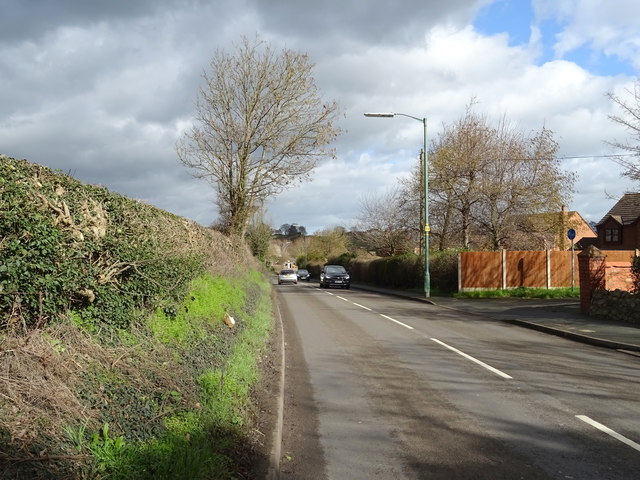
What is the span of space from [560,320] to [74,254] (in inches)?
576

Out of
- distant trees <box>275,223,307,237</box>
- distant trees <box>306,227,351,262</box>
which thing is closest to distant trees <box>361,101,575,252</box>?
distant trees <box>306,227,351,262</box>

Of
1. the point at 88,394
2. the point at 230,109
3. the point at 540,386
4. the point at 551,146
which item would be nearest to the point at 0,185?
the point at 88,394

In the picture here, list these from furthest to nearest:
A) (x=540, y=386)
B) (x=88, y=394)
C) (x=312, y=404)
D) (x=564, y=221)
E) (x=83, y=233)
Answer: (x=564, y=221), (x=540, y=386), (x=312, y=404), (x=83, y=233), (x=88, y=394)

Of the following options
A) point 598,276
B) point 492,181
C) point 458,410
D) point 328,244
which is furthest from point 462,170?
point 328,244

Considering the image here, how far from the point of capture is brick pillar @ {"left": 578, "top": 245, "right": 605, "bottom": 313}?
17.6m

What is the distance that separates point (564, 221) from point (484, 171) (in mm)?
5730

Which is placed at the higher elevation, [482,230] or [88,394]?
[482,230]

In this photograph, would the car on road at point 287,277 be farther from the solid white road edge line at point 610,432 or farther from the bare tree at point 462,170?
the solid white road edge line at point 610,432

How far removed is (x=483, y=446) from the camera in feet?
17.6

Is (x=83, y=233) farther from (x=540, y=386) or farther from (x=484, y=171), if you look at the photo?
(x=484, y=171)

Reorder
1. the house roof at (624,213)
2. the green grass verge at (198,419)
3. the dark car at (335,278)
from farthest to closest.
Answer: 1. the house roof at (624,213)
2. the dark car at (335,278)
3. the green grass verge at (198,419)

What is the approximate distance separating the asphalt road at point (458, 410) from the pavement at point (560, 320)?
78cm

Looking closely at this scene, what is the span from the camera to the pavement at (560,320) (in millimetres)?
12328

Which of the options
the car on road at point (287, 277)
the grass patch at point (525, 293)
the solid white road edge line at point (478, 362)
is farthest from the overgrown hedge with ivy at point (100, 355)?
the car on road at point (287, 277)
